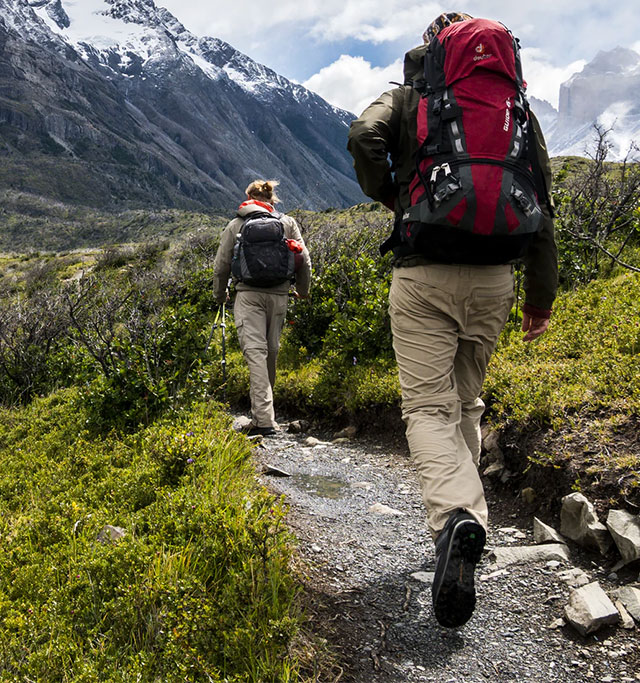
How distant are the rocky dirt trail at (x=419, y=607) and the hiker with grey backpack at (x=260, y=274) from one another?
1.69m

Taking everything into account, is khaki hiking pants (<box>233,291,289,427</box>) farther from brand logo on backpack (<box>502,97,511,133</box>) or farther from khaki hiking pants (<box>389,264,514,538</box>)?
brand logo on backpack (<box>502,97,511,133</box>)

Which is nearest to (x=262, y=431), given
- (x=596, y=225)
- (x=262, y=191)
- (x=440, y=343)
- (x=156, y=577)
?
(x=262, y=191)

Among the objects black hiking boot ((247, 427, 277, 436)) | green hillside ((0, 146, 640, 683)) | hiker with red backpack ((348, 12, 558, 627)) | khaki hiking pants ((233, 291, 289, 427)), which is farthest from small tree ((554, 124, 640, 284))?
hiker with red backpack ((348, 12, 558, 627))

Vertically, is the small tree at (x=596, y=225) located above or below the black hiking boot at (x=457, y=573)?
above

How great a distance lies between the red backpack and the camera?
223 centimetres

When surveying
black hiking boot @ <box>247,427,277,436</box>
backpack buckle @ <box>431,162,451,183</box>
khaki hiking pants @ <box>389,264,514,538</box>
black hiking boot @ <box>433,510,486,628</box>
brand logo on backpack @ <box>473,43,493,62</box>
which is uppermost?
brand logo on backpack @ <box>473,43,493,62</box>

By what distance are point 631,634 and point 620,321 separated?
131 inches

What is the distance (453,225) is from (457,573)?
1348mm

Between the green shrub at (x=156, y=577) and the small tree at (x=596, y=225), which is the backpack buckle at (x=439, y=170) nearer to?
the green shrub at (x=156, y=577)

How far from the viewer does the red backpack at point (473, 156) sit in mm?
2230

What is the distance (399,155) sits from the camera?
2.60 m

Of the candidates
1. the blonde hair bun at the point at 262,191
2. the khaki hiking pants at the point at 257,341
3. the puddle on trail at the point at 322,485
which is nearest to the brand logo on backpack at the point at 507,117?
the puddle on trail at the point at 322,485

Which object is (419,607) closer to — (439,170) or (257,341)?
(439,170)

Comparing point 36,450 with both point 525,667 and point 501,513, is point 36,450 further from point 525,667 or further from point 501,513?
point 525,667
